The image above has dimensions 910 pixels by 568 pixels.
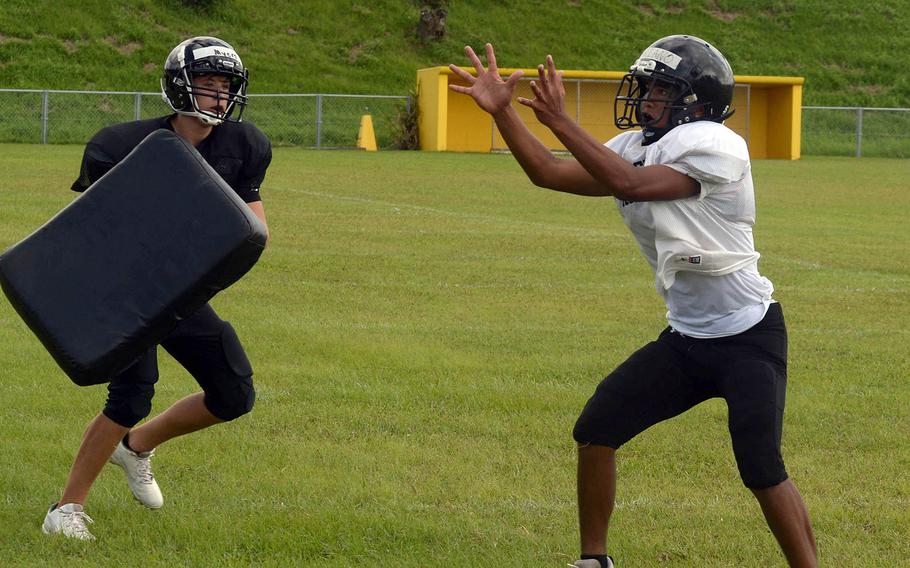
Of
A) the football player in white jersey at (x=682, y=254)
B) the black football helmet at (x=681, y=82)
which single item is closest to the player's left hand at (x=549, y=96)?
the football player in white jersey at (x=682, y=254)

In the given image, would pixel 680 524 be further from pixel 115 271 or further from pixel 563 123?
pixel 115 271

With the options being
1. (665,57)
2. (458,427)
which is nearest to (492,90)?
(665,57)

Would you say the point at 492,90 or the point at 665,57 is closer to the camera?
the point at 492,90

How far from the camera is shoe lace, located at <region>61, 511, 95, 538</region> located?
4.80m

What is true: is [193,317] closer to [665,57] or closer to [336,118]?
[665,57]

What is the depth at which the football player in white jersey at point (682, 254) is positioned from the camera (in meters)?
4.09

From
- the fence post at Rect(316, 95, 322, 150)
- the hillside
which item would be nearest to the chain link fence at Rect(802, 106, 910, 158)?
the hillside

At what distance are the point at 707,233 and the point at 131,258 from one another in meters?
1.84

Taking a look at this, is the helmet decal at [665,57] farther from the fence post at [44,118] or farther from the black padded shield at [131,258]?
the fence post at [44,118]

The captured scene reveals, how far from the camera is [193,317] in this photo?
483 cm

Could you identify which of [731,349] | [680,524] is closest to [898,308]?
[680,524]

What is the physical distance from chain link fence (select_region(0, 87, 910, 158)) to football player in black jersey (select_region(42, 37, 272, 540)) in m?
25.5

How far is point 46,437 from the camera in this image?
6.20 m

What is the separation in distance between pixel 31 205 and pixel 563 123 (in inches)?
499
